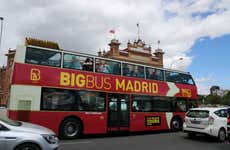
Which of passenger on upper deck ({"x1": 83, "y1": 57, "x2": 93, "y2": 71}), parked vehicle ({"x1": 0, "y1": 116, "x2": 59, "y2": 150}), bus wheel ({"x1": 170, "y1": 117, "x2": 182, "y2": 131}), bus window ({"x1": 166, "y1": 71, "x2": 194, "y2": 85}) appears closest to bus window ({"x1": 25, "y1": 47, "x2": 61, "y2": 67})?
passenger on upper deck ({"x1": 83, "y1": 57, "x2": 93, "y2": 71})

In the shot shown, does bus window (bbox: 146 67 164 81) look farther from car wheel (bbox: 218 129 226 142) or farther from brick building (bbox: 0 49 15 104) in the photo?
brick building (bbox: 0 49 15 104)

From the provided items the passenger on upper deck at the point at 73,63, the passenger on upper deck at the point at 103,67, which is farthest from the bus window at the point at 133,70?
the passenger on upper deck at the point at 73,63

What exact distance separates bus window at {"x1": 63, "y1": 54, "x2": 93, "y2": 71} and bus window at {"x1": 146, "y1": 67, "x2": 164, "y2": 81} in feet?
13.4

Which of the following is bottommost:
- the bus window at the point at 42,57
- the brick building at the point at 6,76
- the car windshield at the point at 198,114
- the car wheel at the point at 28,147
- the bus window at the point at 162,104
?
the car wheel at the point at 28,147

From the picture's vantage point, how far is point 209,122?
13023 mm

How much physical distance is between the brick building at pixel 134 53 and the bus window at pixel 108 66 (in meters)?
42.4

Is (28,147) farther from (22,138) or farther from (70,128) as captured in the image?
(70,128)

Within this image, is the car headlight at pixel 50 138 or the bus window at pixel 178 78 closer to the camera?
the car headlight at pixel 50 138

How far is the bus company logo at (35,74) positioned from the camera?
1207cm

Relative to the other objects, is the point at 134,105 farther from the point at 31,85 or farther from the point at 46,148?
the point at 46,148

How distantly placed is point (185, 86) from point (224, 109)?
184 inches

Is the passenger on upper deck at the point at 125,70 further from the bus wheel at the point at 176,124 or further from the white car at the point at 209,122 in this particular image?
the bus wheel at the point at 176,124

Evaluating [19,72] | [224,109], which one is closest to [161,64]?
[224,109]

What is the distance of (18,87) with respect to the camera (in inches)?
460
